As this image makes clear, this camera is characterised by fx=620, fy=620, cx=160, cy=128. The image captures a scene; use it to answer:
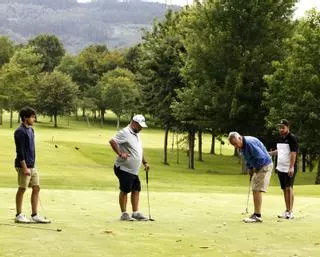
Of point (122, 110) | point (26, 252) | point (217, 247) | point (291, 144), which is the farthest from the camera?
point (122, 110)

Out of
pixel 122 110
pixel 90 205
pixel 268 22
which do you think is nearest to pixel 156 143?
pixel 122 110

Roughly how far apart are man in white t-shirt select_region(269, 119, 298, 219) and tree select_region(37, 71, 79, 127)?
90.8 m

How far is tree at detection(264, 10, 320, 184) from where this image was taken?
4138cm

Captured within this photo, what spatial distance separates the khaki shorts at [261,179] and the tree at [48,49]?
473ft

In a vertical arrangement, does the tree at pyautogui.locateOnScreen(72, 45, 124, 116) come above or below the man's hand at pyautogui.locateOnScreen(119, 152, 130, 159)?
above

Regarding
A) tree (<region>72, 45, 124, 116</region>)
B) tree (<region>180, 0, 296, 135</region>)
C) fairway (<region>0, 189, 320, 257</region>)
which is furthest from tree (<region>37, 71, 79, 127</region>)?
fairway (<region>0, 189, 320, 257</region>)

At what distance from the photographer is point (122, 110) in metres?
110

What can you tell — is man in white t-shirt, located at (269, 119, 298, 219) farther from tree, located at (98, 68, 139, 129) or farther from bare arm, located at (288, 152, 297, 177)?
tree, located at (98, 68, 139, 129)

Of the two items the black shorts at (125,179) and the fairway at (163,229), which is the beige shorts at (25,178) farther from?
the black shorts at (125,179)

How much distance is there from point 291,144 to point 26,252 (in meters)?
7.66

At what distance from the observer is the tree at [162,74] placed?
55.9 m

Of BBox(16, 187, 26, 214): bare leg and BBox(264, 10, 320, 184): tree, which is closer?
BBox(16, 187, 26, 214): bare leg

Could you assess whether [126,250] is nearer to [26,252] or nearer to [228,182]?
[26,252]

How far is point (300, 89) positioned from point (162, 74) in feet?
57.4
